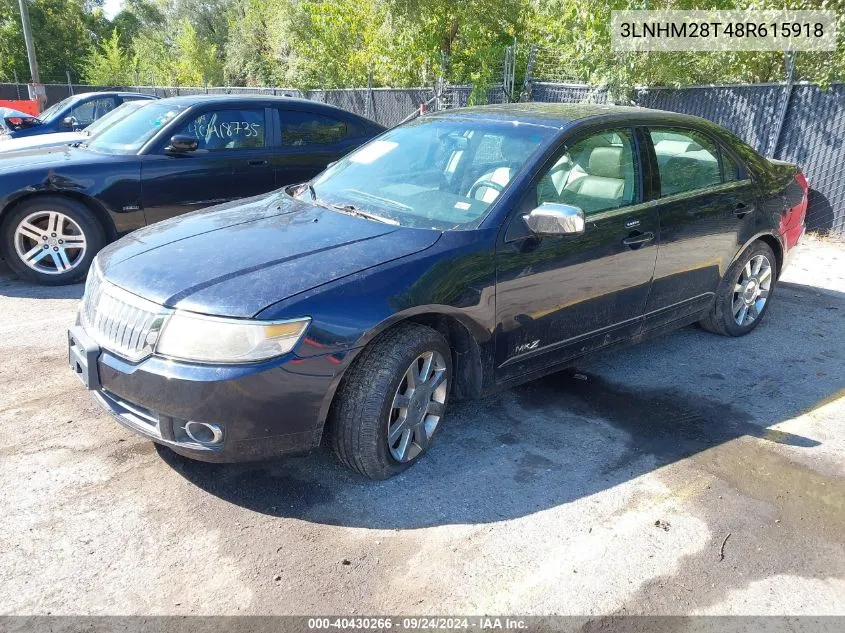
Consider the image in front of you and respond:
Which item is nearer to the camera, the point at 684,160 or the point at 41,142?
the point at 684,160

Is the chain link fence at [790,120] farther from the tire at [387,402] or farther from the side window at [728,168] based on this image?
the tire at [387,402]

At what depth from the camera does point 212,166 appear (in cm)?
669

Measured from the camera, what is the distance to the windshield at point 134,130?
657 cm

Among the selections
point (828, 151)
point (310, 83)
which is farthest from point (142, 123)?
point (310, 83)

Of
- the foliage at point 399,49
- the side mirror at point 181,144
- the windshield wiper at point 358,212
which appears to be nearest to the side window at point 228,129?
the side mirror at point 181,144

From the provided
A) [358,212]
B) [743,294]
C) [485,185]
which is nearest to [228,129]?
[358,212]

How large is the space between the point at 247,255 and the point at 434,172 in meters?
1.30

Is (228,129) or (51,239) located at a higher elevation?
(228,129)

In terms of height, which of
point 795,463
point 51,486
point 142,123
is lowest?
point 795,463

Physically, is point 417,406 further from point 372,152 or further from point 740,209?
point 740,209

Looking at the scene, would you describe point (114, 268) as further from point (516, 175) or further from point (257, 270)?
point (516, 175)

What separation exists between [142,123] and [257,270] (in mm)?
4663

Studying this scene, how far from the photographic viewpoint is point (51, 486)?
3162 millimetres

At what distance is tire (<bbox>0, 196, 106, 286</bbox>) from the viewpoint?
19.5 feet
